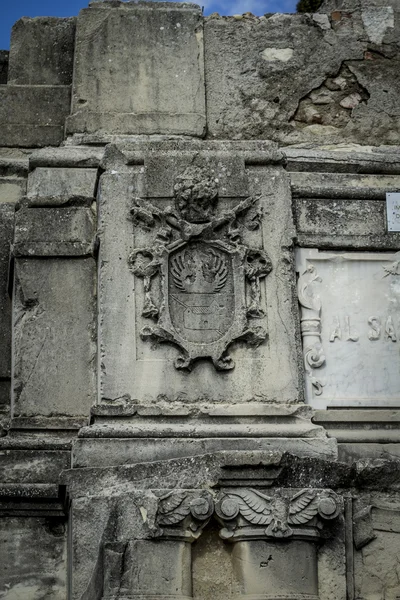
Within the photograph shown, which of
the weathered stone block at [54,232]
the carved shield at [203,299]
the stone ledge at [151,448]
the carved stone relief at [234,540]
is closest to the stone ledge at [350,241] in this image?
the carved shield at [203,299]

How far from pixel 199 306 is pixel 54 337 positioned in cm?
95

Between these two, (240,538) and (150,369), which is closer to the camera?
(240,538)

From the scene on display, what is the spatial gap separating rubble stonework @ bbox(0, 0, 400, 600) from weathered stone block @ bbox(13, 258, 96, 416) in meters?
0.01

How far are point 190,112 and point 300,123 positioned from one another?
80 cm

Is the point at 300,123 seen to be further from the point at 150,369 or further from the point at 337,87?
the point at 150,369

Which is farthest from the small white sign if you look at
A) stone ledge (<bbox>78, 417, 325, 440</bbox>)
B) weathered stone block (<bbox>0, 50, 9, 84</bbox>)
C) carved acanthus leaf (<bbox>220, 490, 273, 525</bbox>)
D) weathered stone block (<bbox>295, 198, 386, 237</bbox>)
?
weathered stone block (<bbox>0, 50, 9, 84</bbox>)

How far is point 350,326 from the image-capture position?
8906 mm

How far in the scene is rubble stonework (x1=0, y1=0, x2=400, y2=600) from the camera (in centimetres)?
773

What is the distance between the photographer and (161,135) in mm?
9539

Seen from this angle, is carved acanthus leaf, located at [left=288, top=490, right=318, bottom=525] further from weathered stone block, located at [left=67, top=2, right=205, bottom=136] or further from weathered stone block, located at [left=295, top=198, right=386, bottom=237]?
weathered stone block, located at [left=67, top=2, right=205, bottom=136]

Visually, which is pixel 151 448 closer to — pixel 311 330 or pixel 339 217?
pixel 311 330

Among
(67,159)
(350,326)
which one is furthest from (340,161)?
(67,159)

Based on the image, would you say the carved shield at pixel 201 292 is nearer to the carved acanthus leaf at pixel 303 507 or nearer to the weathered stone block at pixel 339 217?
the weathered stone block at pixel 339 217

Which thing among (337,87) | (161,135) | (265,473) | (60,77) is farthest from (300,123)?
(265,473)
